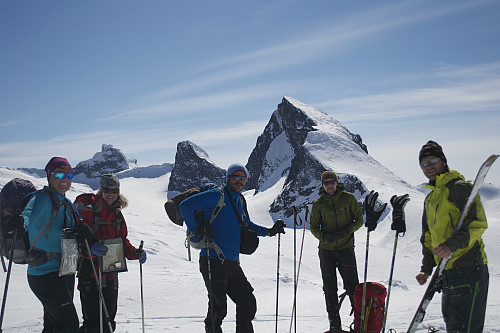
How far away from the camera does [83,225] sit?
425 centimetres

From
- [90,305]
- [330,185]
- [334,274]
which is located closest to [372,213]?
[330,185]

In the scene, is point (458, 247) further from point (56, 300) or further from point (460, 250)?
point (56, 300)

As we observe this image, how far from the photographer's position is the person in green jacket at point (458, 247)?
3326mm

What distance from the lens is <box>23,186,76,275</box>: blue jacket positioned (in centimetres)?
395

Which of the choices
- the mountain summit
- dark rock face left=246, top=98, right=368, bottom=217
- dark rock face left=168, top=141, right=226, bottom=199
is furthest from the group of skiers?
dark rock face left=168, top=141, right=226, bottom=199

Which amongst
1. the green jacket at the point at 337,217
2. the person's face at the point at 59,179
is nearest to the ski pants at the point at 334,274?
the green jacket at the point at 337,217

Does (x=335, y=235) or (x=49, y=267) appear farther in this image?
(x=335, y=235)

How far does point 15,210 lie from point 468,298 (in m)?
4.94

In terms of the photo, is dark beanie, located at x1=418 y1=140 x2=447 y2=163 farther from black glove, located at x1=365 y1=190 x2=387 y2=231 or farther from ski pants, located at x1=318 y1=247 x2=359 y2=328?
ski pants, located at x1=318 y1=247 x2=359 y2=328

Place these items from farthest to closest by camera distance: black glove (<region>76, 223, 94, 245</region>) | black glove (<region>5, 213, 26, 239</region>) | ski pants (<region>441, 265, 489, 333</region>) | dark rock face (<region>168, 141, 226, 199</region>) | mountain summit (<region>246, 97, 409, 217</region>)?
dark rock face (<region>168, 141, 226, 199</region>) < mountain summit (<region>246, 97, 409, 217</region>) < black glove (<region>76, 223, 94, 245</region>) < black glove (<region>5, 213, 26, 239</region>) < ski pants (<region>441, 265, 489, 333</region>)

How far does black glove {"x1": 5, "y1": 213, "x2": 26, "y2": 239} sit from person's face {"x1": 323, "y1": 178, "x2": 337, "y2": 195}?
4033mm

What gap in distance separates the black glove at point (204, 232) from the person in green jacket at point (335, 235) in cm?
190

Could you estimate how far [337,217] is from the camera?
18.4 ft

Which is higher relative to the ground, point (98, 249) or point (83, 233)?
point (83, 233)
